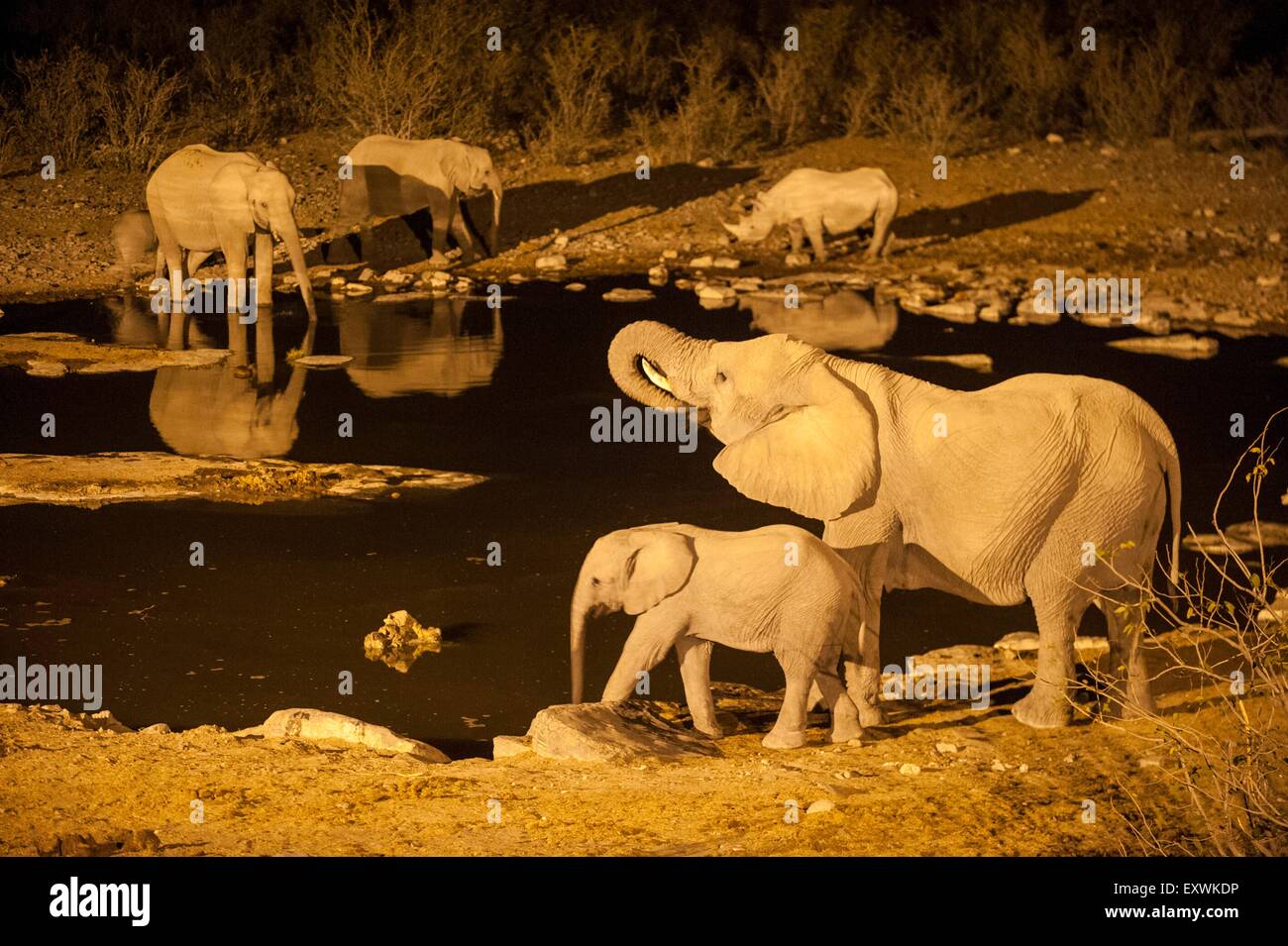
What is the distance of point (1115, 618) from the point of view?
292 inches

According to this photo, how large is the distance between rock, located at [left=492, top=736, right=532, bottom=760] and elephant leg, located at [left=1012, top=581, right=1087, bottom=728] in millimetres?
2014

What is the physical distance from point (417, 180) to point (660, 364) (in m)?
13.6

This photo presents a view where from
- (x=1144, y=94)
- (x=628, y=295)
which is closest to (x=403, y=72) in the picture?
(x=628, y=295)

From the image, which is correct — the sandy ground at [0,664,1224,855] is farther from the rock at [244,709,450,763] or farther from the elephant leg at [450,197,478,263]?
the elephant leg at [450,197,478,263]

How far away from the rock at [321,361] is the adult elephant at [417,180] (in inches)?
218

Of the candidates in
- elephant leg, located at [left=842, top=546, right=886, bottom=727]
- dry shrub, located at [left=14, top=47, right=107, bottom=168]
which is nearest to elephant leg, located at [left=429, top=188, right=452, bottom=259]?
dry shrub, located at [left=14, top=47, right=107, bottom=168]

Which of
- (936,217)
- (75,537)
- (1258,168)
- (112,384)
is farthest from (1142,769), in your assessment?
(1258,168)

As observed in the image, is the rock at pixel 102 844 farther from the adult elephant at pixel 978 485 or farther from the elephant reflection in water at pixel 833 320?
the elephant reflection in water at pixel 833 320

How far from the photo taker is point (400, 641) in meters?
8.44

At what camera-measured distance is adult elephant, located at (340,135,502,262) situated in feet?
68.6

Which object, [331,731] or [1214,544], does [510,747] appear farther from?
[1214,544]

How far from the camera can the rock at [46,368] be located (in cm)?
1484

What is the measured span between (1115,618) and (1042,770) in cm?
101

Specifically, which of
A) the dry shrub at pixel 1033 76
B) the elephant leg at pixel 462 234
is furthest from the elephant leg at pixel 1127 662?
the dry shrub at pixel 1033 76
